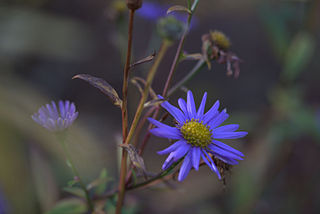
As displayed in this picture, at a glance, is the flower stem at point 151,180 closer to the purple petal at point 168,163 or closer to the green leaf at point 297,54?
the purple petal at point 168,163

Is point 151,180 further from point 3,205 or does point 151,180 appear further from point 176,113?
point 3,205

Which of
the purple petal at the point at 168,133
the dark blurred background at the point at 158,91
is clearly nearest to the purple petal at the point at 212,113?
the purple petal at the point at 168,133

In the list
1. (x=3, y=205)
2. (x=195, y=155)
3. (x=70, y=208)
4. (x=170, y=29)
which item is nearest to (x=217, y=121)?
(x=195, y=155)

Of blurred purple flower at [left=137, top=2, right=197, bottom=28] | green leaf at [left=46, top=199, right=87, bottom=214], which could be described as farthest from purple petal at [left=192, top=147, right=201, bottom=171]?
blurred purple flower at [left=137, top=2, right=197, bottom=28]

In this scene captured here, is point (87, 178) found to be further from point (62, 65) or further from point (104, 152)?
point (62, 65)

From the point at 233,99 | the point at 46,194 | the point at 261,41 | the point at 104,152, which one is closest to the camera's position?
the point at 46,194

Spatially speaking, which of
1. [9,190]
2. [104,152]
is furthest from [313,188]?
[9,190]
